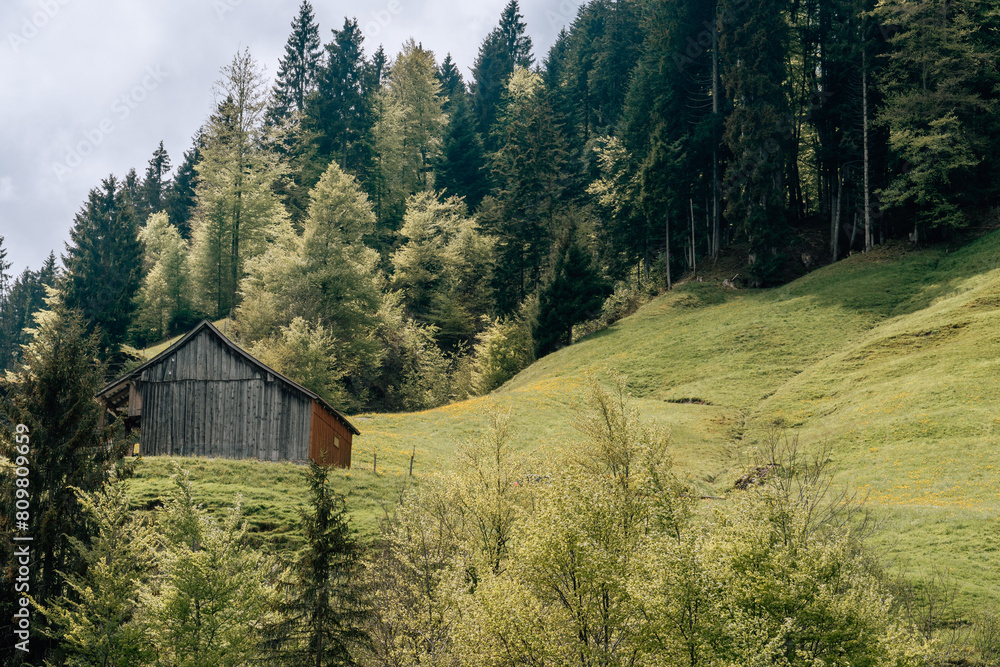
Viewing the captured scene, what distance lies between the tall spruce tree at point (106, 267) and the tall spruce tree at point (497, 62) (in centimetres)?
5448

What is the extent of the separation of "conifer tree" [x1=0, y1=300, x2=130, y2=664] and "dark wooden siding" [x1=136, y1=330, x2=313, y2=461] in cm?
1281

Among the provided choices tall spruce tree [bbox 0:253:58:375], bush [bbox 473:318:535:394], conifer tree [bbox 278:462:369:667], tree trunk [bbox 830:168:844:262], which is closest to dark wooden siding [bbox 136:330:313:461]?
conifer tree [bbox 278:462:369:667]

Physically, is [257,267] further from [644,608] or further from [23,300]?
[23,300]

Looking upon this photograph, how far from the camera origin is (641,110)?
73000 millimetres

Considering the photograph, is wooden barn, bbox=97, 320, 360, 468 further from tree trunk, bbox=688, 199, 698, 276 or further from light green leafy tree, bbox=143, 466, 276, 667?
tree trunk, bbox=688, 199, 698, 276

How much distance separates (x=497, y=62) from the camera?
389ft

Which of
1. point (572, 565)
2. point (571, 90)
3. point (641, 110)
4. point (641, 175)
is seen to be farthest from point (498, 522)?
point (571, 90)

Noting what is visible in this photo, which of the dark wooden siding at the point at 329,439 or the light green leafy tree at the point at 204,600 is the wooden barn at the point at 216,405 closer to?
the dark wooden siding at the point at 329,439

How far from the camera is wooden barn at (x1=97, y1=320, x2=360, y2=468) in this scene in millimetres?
34281

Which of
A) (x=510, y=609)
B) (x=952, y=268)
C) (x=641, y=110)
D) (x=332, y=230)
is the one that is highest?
(x=641, y=110)

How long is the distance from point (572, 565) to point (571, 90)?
9488cm

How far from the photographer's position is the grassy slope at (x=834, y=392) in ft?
90.3

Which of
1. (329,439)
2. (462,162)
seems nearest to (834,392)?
(329,439)

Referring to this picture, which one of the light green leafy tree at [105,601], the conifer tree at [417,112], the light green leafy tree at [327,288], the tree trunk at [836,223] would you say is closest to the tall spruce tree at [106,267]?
the light green leafy tree at [327,288]
